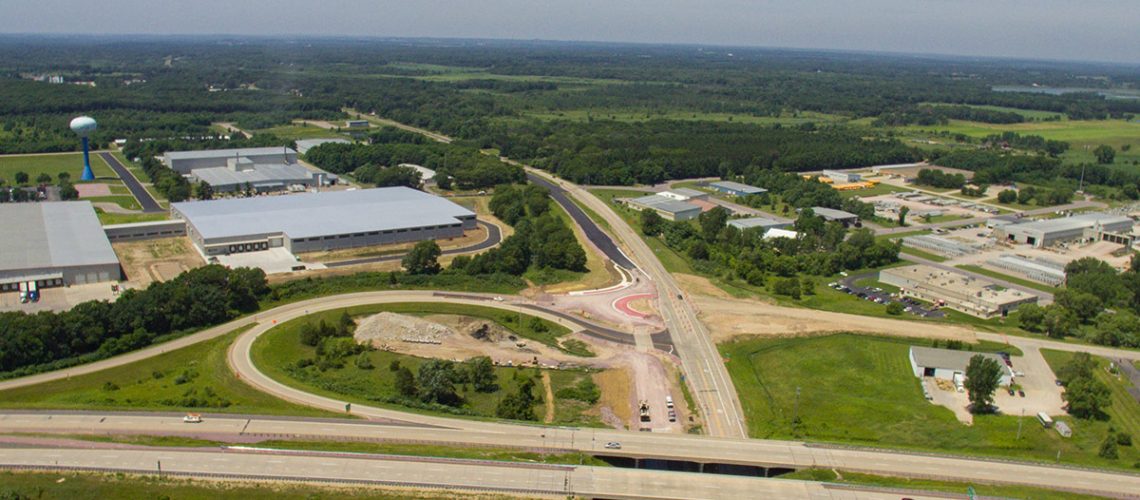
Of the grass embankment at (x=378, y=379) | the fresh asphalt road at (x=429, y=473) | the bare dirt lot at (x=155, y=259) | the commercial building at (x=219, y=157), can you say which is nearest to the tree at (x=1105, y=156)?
the grass embankment at (x=378, y=379)

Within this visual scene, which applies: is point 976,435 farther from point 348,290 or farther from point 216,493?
point 348,290

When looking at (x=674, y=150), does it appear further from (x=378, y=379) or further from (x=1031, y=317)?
(x=378, y=379)

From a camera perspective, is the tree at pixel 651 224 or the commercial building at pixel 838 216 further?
the commercial building at pixel 838 216

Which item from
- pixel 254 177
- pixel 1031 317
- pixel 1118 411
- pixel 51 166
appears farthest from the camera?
pixel 51 166

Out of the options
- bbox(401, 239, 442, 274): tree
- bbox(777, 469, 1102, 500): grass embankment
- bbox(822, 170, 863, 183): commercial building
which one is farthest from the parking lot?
bbox(822, 170, 863, 183): commercial building

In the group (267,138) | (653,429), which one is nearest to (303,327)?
(653,429)

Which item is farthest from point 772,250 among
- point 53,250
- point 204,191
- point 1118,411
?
point 204,191

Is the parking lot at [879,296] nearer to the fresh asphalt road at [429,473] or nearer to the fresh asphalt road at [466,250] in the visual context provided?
the fresh asphalt road at [466,250]
